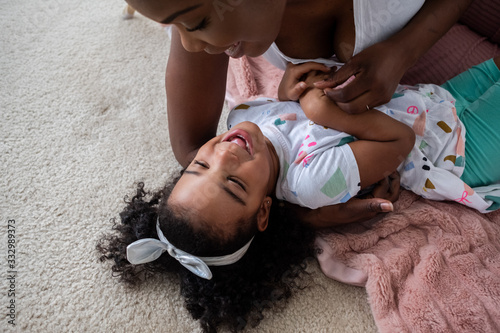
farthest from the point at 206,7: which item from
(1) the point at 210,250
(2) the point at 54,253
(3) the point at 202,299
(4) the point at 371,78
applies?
(2) the point at 54,253

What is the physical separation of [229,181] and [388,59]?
41cm

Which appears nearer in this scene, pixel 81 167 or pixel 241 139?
pixel 241 139

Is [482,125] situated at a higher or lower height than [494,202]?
higher

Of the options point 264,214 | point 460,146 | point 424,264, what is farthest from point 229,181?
point 460,146

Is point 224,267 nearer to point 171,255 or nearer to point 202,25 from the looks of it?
point 171,255

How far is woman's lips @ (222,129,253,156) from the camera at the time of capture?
87cm

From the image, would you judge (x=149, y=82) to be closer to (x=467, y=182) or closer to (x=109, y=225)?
(x=109, y=225)

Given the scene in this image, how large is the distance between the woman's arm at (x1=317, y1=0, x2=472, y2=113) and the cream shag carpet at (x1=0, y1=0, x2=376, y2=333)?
419mm

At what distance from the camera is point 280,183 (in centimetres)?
93

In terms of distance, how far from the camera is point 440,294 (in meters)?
0.83

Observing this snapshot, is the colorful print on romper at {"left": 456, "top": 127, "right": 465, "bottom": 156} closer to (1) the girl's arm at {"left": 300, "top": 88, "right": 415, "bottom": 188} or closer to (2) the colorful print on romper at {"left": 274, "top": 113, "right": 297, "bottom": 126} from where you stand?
(1) the girl's arm at {"left": 300, "top": 88, "right": 415, "bottom": 188}

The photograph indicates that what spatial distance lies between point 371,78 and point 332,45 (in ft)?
0.58

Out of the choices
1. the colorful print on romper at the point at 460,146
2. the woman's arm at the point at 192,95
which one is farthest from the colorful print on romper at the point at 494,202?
the woman's arm at the point at 192,95

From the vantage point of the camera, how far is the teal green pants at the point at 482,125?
3.13ft
